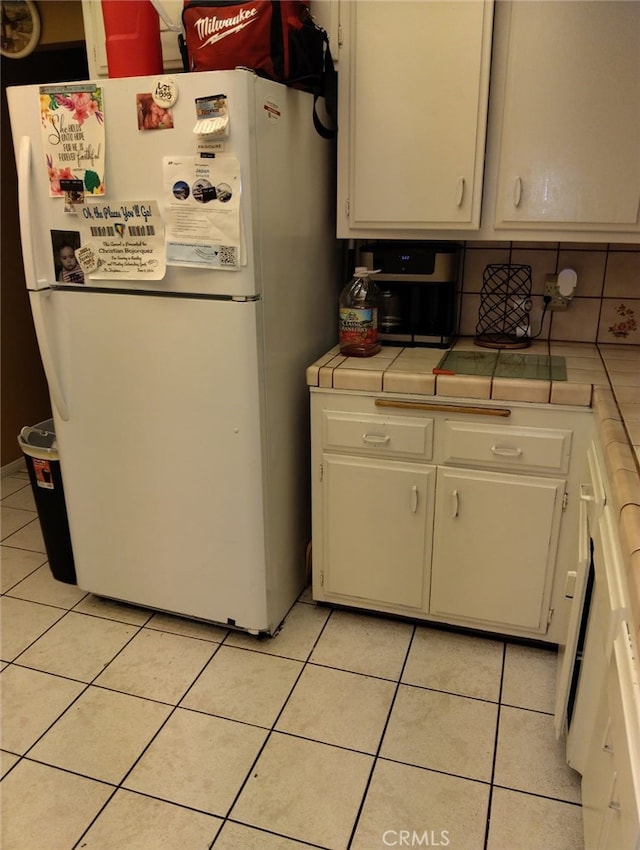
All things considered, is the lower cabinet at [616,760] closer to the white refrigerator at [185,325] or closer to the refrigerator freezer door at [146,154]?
the white refrigerator at [185,325]

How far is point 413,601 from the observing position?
2.15m

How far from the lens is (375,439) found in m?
2.02

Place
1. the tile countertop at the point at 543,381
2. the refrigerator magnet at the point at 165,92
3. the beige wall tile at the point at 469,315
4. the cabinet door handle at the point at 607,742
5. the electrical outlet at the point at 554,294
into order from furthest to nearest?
the beige wall tile at the point at 469,315 < the electrical outlet at the point at 554,294 < the refrigerator magnet at the point at 165,92 < the tile countertop at the point at 543,381 < the cabinet door handle at the point at 607,742

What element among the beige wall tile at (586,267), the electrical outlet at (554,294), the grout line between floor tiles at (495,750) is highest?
the beige wall tile at (586,267)

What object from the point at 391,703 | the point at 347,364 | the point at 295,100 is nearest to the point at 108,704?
the point at 391,703

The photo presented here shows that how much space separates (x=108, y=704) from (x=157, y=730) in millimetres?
193

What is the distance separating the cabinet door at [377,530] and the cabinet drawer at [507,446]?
0.12 m

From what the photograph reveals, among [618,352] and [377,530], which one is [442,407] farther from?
[618,352]

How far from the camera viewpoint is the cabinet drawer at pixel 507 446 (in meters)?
1.85

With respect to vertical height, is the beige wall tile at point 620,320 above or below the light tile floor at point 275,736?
above

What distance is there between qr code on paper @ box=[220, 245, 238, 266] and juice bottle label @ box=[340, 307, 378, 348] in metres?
0.50

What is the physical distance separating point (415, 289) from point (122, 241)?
944 millimetres

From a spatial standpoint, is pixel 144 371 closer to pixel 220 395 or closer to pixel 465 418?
pixel 220 395

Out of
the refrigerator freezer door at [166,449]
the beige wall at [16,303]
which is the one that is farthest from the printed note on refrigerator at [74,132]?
the beige wall at [16,303]
